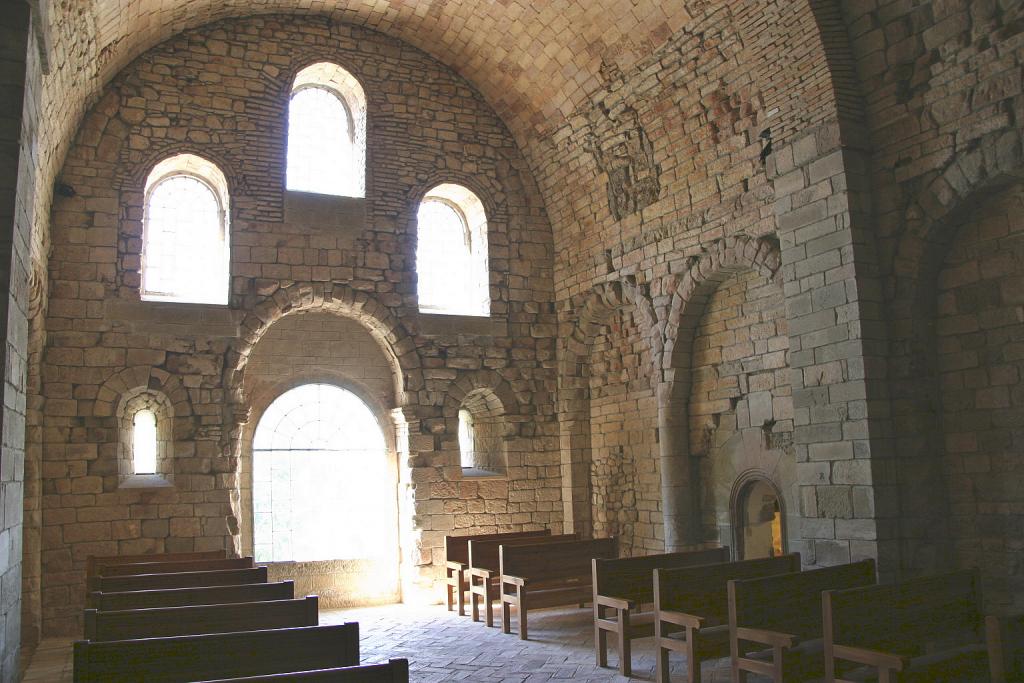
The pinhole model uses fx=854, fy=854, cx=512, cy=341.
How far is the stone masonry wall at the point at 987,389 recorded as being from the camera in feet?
24.1

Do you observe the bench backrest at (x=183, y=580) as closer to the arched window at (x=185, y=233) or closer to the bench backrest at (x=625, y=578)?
the bench backrest at (x=625, y=578)

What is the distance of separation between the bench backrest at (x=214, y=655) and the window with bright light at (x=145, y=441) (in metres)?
6.85

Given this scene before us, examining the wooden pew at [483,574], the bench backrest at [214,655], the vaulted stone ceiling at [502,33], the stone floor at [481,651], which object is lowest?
the stone floor at [481,651]

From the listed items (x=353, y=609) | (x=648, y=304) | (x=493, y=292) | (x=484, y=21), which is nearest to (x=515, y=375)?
(x=493, y=292)

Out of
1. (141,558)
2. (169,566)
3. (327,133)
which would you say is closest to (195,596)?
(169,566)

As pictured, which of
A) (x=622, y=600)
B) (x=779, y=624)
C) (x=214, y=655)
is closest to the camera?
(x=214, y=655)

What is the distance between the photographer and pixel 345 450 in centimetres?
1245

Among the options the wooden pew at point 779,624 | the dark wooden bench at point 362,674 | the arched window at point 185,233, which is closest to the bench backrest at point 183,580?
the dark wooden bench at point 362,674

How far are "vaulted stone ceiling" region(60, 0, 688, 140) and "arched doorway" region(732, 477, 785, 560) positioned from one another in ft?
18.1

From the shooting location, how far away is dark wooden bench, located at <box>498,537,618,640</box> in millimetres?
9031

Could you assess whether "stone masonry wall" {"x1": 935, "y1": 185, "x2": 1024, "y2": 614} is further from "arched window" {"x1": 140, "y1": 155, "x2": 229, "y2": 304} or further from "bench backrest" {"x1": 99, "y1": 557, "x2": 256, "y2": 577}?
"arched window" {"x1": 140, "y1": 155, "x2": 229, "y2": 304}

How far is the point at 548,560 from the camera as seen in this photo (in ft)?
31.1

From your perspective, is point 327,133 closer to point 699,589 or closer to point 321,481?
point 321,481

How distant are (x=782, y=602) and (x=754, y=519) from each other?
4.18 m
